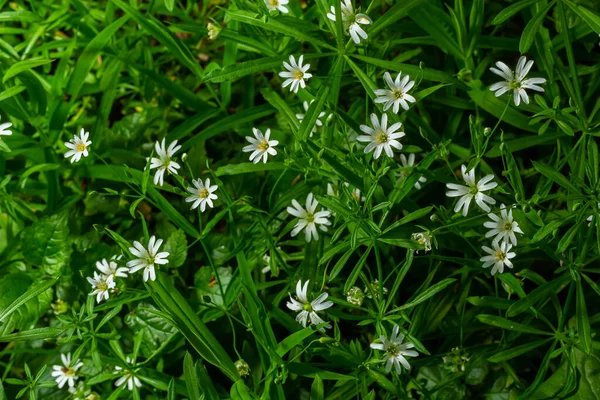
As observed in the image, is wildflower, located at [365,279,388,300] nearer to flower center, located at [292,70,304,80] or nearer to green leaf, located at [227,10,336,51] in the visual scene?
flower center, located at [292,70,304,80]

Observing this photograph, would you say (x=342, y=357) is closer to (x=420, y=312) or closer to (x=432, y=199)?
(x=420, y=312)

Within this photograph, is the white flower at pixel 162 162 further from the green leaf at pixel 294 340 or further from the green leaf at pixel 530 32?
the green leaf at pixel 530 32

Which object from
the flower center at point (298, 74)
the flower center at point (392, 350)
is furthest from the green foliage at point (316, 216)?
the flower center at point (298, 74)

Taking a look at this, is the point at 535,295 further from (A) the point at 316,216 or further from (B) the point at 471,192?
(A) the point at 316,216

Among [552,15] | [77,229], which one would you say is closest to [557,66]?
[552,15]

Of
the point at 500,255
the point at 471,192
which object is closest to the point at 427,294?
the point at 500,255

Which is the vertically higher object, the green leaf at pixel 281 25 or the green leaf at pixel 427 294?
the green leaf at pixel 281 25

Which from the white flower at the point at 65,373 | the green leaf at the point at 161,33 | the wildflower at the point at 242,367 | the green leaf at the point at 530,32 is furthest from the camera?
the green leaf at the point at 161,33
